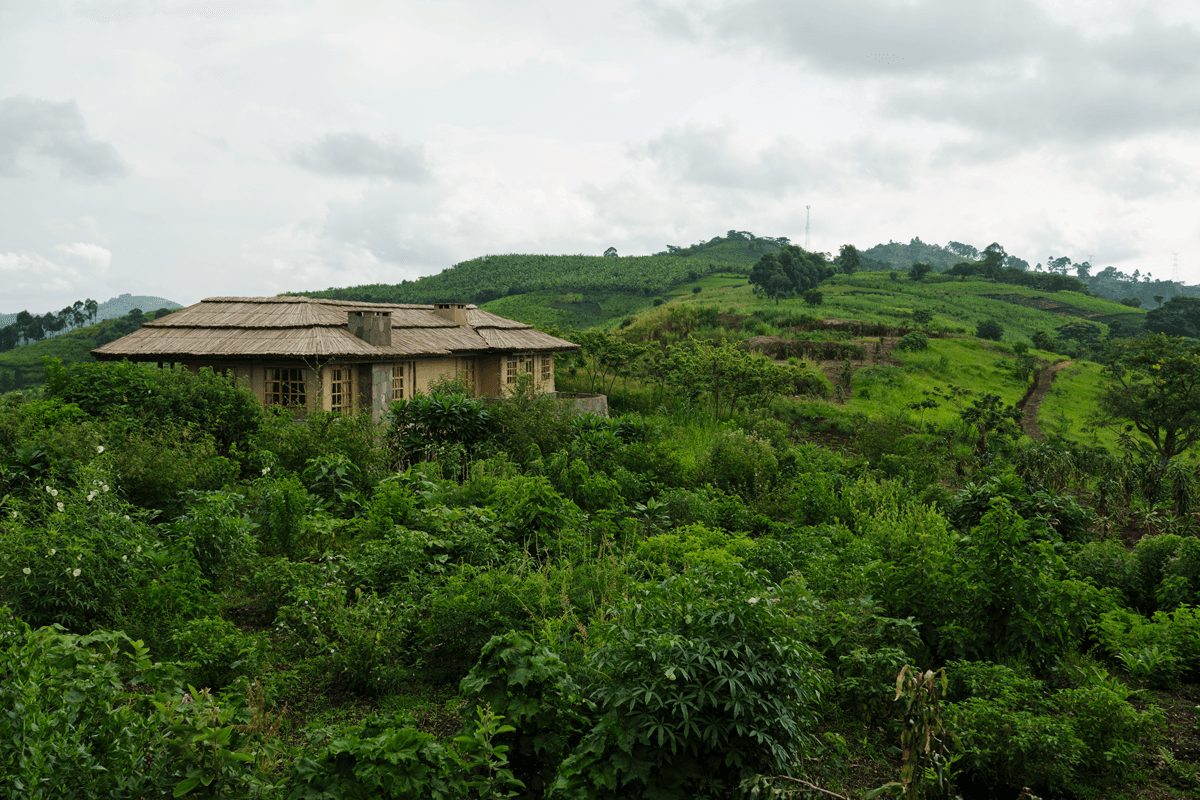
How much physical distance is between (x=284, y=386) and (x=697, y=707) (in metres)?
14.6

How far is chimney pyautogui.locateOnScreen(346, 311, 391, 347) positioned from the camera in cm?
1756

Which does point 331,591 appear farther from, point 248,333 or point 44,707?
point 248,333

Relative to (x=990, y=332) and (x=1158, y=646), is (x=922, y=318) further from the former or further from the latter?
(x=1158, y=646)

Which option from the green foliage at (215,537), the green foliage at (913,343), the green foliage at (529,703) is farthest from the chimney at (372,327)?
the green foliage at (913,343)

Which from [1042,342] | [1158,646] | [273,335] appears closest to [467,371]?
[273,335]

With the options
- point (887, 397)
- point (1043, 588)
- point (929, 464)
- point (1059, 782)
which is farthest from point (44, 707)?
point (887, 397)

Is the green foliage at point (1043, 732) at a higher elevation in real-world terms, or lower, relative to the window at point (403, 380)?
lower

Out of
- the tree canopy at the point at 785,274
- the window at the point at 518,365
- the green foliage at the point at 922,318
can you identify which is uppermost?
the tree canopy at the point at 785,274

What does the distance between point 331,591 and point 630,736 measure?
332 centimetres

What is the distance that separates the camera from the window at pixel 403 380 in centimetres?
1798

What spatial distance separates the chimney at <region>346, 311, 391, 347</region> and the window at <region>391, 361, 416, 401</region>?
0.76 metres

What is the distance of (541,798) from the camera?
386 centimetres

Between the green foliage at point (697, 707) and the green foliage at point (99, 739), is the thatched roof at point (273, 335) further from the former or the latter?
the green foliage at point (697, 707)

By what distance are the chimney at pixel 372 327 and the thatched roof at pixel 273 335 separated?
21cm
